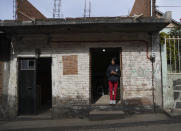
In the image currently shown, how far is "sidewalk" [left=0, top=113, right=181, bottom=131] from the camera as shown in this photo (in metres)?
5.32

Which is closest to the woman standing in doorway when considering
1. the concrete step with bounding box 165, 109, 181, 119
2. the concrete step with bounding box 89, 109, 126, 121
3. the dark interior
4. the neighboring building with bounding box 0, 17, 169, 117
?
the neighboring building with bounding box 0, 17, 169, 117

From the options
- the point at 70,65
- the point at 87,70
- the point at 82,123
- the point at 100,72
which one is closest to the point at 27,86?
the point at 70,65

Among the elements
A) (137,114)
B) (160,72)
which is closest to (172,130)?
(137,114)

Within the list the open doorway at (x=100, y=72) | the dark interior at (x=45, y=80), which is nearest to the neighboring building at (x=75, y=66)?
the open doorway at (x=100, y=72)

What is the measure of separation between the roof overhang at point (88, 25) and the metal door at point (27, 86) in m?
1.42

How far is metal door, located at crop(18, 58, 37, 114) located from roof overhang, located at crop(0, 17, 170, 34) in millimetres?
1424

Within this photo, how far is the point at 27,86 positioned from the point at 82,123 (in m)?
3.00

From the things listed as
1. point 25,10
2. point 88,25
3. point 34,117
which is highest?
point 25,10

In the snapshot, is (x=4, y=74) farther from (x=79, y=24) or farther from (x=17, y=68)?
(x=79, y=24)

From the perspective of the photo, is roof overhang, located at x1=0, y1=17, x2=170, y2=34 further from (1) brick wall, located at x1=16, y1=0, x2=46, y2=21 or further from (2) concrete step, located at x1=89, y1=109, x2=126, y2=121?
(2) concrete step, located at x1=89, y1=109, x2=126, y2=121

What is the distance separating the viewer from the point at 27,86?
6984 mm

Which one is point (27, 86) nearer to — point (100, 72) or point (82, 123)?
point (82, 123)

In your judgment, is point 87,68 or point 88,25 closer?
point 88,25

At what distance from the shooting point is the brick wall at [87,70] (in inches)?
263
